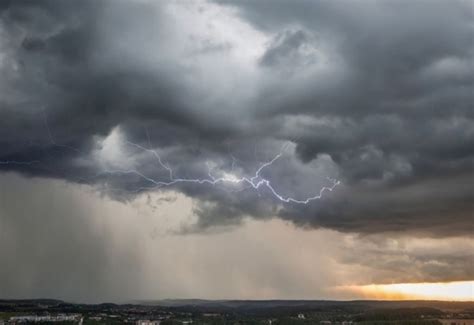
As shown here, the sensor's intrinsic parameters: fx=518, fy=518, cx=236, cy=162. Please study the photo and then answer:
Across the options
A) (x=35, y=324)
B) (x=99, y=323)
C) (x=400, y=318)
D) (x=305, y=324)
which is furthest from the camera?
(x=400, y=318)

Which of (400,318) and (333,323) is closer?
(333,323)

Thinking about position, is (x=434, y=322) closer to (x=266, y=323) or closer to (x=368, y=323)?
(x=368, y=323)

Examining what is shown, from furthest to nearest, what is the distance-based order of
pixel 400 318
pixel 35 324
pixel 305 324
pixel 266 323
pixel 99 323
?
pixel 400 318 → pixel 266 323 → pixel 305 324 → pixel 99 323 → pixel 35 324

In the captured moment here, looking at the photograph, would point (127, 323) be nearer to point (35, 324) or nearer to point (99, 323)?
point (99, 323)

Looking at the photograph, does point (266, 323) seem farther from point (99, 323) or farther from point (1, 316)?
point (1, 316)

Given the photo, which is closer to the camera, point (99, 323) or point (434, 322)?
point (99, 323)

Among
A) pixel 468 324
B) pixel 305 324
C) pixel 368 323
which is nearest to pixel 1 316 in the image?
pixel 305 324

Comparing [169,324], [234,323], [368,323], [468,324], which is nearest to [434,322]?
[468,324]

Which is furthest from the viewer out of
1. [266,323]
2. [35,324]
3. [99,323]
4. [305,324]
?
[266,323]
